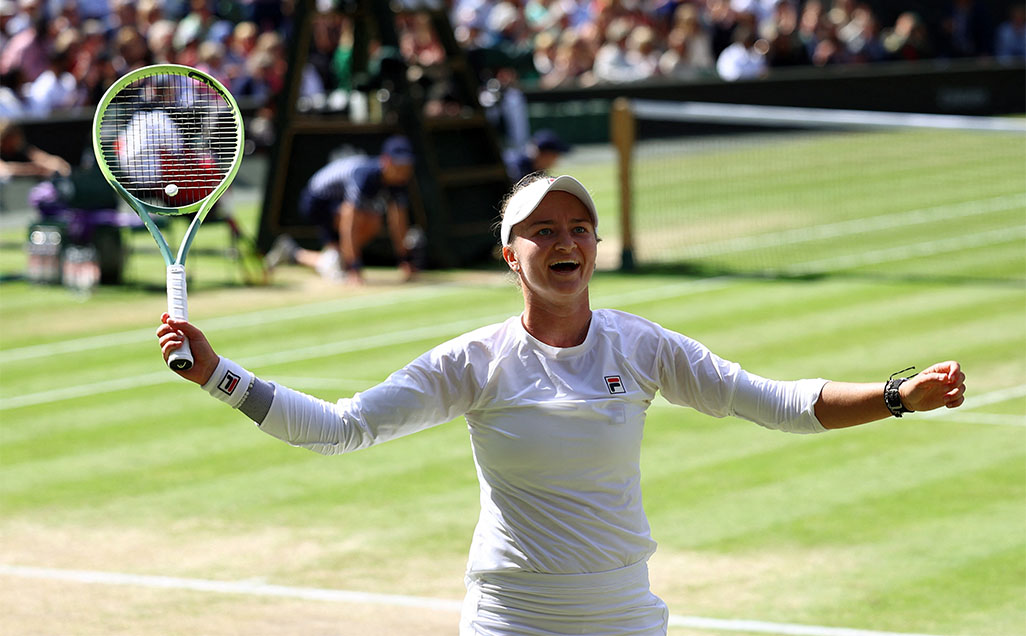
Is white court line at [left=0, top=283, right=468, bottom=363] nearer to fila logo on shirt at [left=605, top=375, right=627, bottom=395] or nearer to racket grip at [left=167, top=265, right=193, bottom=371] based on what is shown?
racket grip at [left=167, top=265, right=193, bottom=371]

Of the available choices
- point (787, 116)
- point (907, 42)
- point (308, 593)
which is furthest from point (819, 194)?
point (308, 593)

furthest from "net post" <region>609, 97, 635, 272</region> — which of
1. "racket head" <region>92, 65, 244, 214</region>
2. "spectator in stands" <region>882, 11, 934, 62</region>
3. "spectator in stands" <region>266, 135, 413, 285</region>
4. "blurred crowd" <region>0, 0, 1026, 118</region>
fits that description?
"spectator in stands" <region>882, 11, 934, 62</region>

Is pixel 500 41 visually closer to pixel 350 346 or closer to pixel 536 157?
pixel 536 157

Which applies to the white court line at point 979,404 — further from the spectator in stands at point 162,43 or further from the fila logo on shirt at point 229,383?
the spectator in stands at point 162,43

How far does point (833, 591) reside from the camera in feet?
24.1

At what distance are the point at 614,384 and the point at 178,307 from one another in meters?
1.20

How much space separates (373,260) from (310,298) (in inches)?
88.9

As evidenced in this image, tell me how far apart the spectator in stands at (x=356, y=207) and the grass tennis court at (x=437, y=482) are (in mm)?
1676

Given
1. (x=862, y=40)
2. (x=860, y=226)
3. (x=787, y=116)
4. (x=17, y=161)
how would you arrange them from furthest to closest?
(x=862, y=40) < (x=860, y=226) < (x=17, y=161) < (x=787, y=116)

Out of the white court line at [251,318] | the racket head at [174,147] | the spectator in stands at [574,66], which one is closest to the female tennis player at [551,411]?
the racket head at [174,147]

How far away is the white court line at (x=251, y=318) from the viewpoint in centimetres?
1435

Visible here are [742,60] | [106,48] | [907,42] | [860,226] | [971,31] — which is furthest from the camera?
[971,31]

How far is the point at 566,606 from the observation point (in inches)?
169

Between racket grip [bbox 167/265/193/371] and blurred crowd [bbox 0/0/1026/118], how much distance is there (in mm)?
15201
